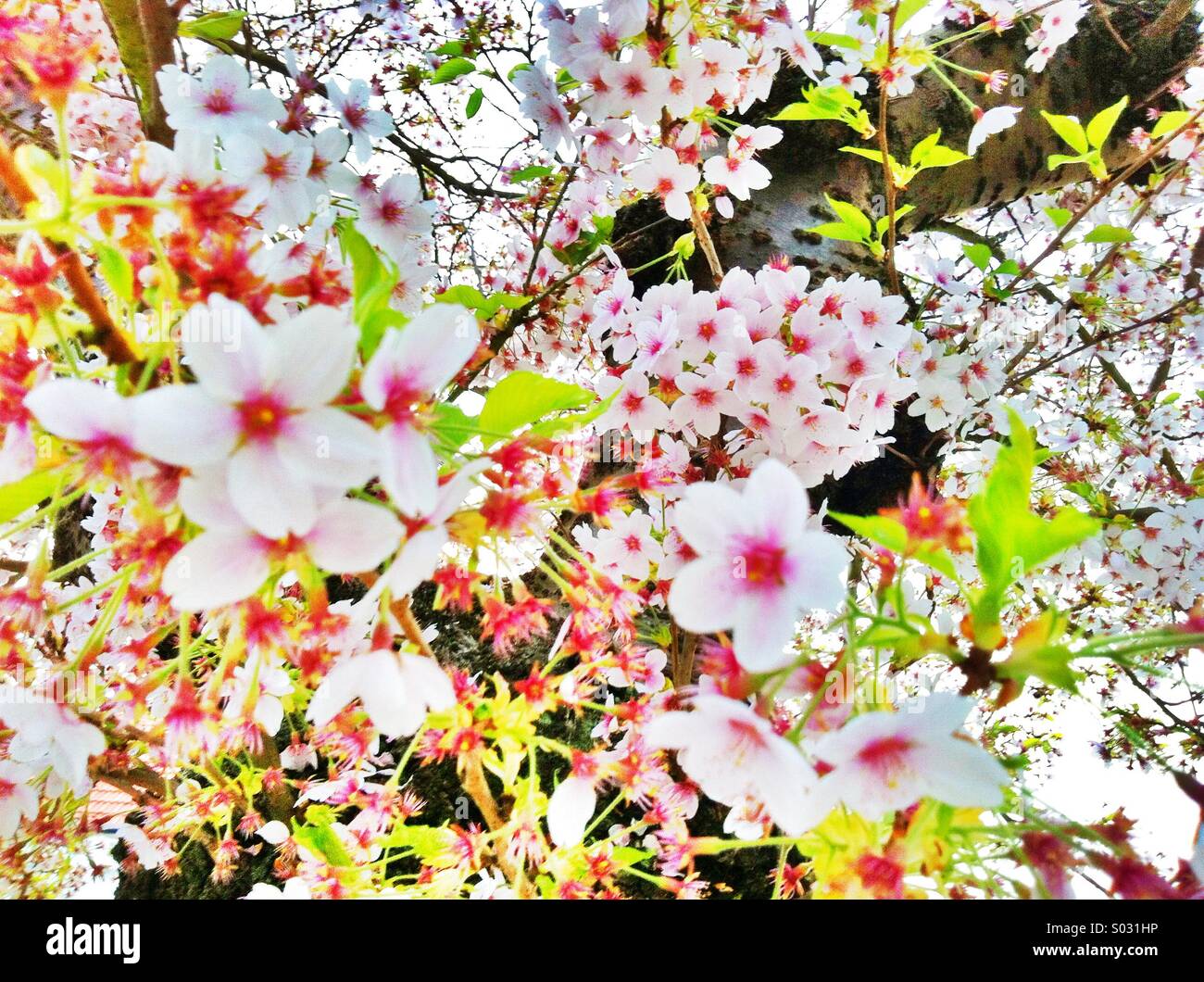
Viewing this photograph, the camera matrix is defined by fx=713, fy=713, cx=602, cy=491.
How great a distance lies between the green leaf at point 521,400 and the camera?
518 millimetres

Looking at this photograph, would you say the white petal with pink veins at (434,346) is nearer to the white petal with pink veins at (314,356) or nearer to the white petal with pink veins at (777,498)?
the white petal with pink veins at (314,356)

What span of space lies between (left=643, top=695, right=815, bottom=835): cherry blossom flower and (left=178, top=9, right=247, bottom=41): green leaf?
3.66 ft

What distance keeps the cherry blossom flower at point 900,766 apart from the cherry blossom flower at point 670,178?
37.9 inches

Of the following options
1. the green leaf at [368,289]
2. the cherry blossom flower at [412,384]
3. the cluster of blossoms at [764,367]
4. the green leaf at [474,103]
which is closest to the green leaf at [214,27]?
the green leaf at [474,103]

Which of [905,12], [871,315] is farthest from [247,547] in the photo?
[905,12]

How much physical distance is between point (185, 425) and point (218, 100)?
593 mm

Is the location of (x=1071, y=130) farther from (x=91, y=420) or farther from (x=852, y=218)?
(x=91, y=420)

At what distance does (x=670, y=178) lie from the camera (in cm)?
115

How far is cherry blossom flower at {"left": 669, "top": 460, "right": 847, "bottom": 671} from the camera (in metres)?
0.42

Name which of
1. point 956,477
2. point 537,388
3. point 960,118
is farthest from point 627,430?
point 956,477

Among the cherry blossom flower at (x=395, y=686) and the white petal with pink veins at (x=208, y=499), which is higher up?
the white petal with pink veins at (x=208, y=499)

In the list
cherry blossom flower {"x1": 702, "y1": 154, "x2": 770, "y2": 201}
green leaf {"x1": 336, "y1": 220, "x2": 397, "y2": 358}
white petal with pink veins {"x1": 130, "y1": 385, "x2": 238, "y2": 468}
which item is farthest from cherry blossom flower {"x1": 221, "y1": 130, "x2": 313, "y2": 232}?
cherry blossom flower {"x1": 702, "y1": 154, "x2": 770, "y2": 201}

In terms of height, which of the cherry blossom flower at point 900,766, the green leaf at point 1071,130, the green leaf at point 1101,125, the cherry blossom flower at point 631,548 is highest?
the green leaf at point 1071,130

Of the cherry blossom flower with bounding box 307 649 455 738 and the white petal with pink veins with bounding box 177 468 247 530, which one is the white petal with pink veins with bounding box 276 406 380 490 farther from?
the cherry blossom flower with bounding box 307 649 455 738
